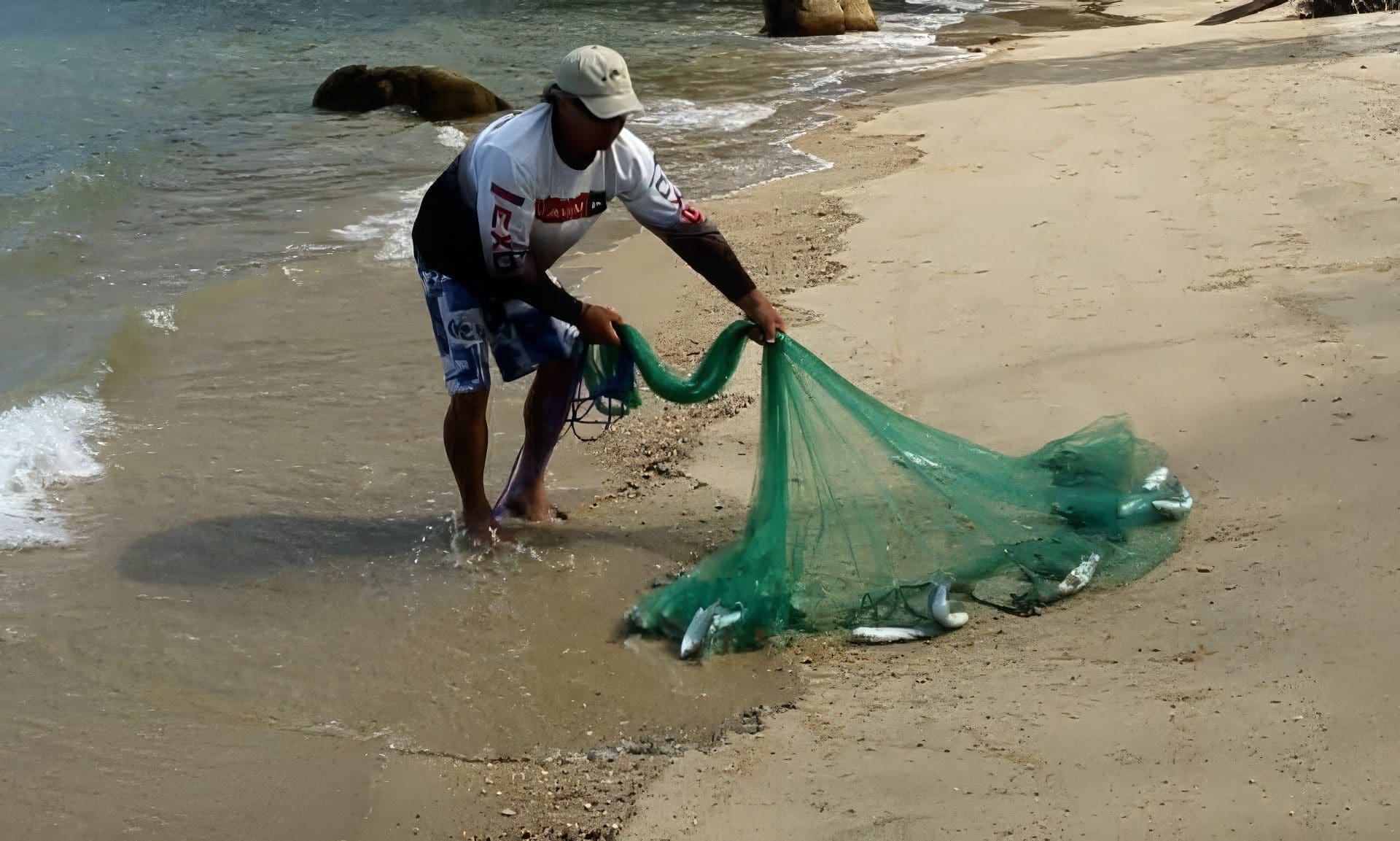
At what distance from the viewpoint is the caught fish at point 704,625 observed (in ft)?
12.0

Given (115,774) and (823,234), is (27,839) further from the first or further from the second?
(823,234)

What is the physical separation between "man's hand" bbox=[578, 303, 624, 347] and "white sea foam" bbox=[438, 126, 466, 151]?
788 centimetres

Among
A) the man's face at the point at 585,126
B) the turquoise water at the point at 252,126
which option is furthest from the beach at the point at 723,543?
the man's face at the point at 585,126

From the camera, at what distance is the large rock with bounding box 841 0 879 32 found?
61.8 feet

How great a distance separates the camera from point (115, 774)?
330 cm

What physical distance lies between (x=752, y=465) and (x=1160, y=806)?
94.5 inches

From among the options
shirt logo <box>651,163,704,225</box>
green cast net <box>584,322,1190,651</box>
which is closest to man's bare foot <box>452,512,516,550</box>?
green cast net <box>584,322,1190,651</box>

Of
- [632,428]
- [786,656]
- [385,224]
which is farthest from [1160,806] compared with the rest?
[385,224]

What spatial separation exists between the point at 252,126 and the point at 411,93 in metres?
1.67

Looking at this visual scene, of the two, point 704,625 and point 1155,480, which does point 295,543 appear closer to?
point 704,625

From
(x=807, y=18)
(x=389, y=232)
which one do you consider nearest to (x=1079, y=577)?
(x=389, y=232)

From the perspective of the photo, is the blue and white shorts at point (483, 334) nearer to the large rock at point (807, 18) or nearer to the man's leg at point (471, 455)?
the man's leg at point (471, 455)

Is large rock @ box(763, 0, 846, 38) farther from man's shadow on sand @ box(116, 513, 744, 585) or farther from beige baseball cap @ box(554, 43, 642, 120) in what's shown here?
beige baseball cap @ box(554, 43, 642, 120)

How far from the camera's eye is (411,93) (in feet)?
44.3
